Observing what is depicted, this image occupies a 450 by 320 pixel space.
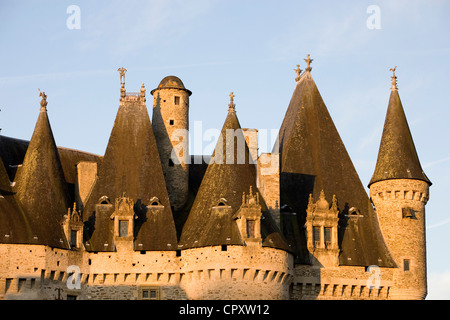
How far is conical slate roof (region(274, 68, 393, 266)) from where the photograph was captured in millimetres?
76062

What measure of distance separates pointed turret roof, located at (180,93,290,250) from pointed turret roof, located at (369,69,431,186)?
7.57m

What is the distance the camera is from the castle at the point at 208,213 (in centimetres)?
7156

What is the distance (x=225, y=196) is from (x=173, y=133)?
270 inches

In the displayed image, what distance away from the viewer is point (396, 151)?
78562 mm

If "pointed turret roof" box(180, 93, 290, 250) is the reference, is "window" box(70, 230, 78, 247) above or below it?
below

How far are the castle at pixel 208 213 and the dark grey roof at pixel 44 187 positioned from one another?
75 millimetres

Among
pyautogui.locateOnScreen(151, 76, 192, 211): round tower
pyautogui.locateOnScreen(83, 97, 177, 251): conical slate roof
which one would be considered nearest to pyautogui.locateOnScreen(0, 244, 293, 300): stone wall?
pyautogui.locateOnScreen(83, 97, 177, 251): conical slate roof

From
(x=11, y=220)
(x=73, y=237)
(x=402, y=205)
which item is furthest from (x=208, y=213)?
(x=402, y=205)

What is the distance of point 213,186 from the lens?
74750mm

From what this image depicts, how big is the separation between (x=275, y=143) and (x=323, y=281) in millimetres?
10619

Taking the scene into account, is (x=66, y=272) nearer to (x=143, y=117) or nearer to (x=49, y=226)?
(x=49, y=226)

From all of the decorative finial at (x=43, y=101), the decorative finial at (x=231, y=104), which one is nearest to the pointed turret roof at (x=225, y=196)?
the decorative finial at (x=231, y=104)

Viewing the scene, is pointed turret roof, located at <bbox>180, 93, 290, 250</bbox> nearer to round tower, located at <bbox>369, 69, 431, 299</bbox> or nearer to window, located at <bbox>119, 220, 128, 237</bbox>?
window, located at <bbox>119, 220, 128, 237</bbox>
